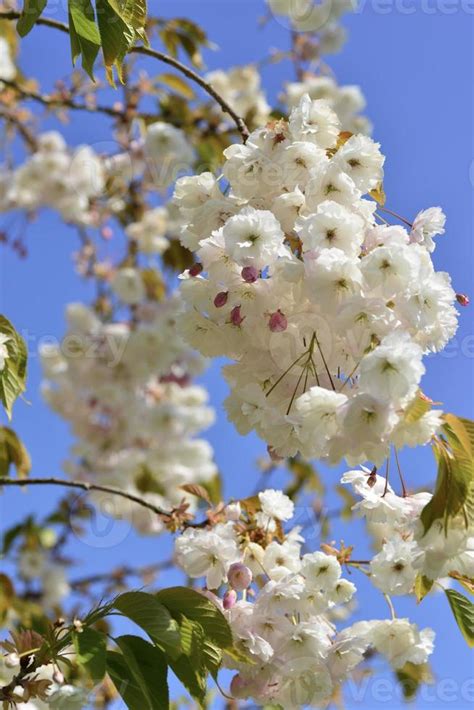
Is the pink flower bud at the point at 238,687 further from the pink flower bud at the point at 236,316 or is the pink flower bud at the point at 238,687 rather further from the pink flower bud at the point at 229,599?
the pink flower bud at the point at 236,316

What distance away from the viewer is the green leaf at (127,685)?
1225 mm

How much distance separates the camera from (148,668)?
123 cm

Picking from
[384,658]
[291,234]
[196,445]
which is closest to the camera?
[291,234]

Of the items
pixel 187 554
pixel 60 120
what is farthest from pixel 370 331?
pixel 60 120

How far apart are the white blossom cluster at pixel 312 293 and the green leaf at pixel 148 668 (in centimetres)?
35

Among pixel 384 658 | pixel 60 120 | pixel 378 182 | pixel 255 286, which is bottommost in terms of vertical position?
pixel 384 658

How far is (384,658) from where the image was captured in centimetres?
147

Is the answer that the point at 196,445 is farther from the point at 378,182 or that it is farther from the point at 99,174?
the point at 378,182

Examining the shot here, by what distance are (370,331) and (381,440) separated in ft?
0.49

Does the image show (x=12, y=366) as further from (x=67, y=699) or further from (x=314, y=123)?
(x=314, y=123)

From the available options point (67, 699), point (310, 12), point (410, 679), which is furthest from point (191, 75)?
point (310, 12)

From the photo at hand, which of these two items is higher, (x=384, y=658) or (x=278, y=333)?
(x=278, y=333)

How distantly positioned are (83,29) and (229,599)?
93 cm

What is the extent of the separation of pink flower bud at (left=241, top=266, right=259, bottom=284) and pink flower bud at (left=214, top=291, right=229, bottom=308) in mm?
59
